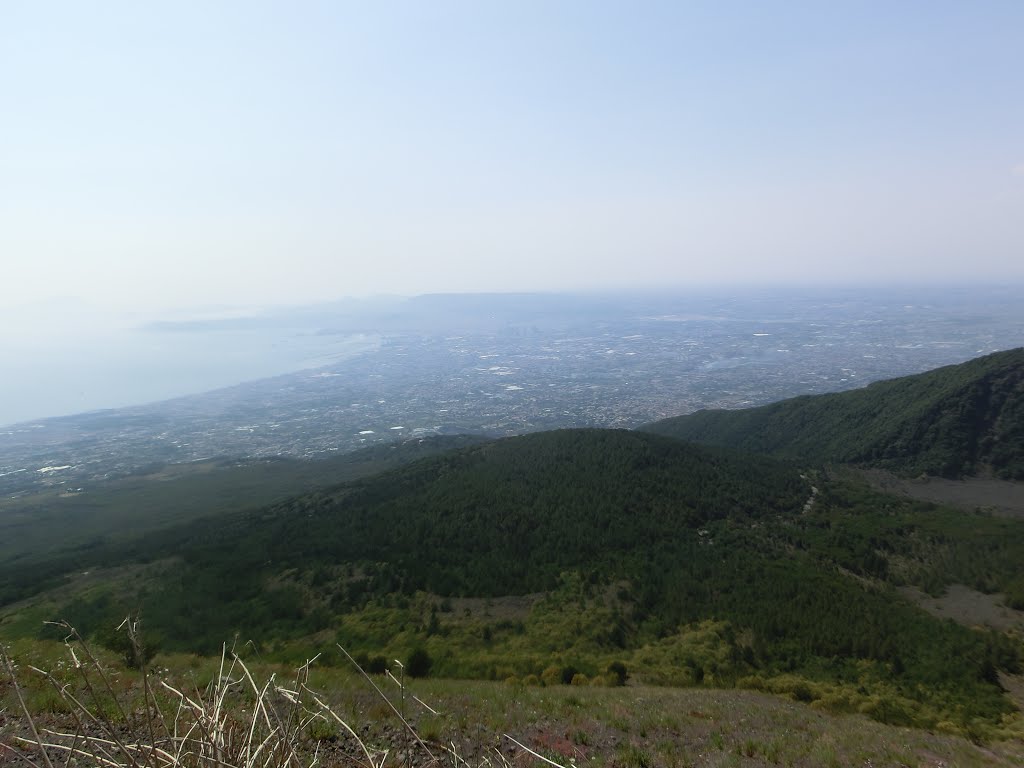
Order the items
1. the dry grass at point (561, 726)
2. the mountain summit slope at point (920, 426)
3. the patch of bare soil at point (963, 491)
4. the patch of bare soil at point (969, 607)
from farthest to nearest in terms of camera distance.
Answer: the mountain summit slope at point (920, 426), the patch of bare soil at point (963, 491), the patch of bare soil at point (969, 607), the dry grass at point (561, 726)

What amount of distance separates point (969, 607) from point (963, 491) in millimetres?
24356

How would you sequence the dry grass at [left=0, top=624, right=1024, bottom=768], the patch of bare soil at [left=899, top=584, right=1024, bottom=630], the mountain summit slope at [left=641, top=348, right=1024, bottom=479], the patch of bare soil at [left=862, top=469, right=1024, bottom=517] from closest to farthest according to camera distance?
the dry grass at [left=0, top=624, right=1024, bottom=768] → the patch of bare soil at [left=899, top=584, right=1024, bottom=630] → the patch of bare soil at [left=862, top=469, right=1024, bottom=517] → the mountain summit slope at [left=641, top=348, right=1024, bottom=479]

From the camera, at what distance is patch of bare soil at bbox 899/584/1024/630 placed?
19.5 metres

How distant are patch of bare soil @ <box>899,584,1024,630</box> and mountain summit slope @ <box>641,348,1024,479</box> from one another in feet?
81.8

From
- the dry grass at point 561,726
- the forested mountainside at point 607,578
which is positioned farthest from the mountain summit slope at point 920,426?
the dry grass at point 561,726

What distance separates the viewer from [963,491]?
38531 mm

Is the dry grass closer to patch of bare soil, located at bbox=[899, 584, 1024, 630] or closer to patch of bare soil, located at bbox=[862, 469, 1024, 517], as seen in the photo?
patch of bare soil, located at bbox=[899, 584, 1024, 630]

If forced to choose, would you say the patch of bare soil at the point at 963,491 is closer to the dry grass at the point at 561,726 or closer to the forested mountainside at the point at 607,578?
the forested mountainside at the point at 607,578

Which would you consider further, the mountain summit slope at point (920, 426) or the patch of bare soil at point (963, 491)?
the mountain summit slope at point (920, 426)

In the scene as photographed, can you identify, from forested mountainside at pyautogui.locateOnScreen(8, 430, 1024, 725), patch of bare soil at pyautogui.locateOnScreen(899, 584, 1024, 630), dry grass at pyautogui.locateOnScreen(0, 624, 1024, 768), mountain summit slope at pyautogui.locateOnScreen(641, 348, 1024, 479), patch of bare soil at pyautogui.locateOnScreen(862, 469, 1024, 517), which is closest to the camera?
dry grass at pyautogui.locateOnScreen(0, 624, 1024, 768)

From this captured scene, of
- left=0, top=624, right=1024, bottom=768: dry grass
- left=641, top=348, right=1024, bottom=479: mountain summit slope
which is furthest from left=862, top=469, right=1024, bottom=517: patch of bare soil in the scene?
left=0, top=624, right=1024, bottom=768: dry grass

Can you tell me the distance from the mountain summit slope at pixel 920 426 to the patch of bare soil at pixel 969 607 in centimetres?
2492

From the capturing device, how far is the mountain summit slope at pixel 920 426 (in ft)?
139

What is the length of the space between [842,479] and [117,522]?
71448 mm
